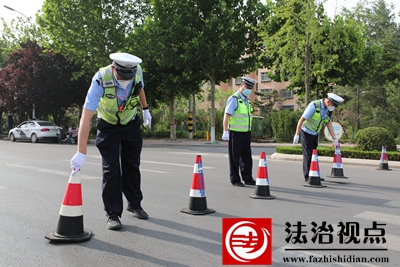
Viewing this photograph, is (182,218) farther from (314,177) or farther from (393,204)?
(314,177)

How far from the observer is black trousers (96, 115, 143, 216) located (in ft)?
15.9

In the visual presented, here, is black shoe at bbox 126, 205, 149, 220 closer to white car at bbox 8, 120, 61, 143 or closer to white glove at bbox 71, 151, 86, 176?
white glove at bbox 71, 151, 86, 176

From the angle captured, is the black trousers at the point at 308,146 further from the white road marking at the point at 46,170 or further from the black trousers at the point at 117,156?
the white road marking at the point at 46,170

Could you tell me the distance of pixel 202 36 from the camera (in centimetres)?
2292

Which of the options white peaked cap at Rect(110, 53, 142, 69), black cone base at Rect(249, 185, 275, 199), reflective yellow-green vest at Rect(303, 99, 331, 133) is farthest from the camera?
reflective yellow-green vest at Rect(303, 99, 331, 133)

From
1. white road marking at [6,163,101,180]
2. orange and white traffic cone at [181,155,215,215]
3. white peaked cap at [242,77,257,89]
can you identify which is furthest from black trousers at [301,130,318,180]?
white road marking at [6,163,101,180]

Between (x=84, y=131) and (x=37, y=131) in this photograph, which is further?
(x=37, y=131)

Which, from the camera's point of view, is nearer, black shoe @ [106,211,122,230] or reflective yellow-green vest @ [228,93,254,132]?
black shoe @ [106,211,122,230]

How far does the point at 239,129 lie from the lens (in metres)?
7.94

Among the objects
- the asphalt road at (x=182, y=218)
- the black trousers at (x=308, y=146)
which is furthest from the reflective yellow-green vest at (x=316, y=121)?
the asphalt road at (x=182, y=218)

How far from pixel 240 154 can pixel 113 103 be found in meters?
3.79

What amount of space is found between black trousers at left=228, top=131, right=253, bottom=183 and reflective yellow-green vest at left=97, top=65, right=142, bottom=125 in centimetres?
327

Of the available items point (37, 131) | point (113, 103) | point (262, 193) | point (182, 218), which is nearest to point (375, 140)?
point (262, 193)

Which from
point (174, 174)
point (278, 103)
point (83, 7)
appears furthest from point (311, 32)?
point (278, 103)
